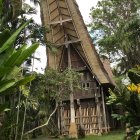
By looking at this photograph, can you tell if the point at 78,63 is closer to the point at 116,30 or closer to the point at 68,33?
the point at 68,33

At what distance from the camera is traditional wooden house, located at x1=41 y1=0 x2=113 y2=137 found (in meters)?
23.1

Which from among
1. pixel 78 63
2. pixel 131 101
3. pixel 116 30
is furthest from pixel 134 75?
pixel 116 30

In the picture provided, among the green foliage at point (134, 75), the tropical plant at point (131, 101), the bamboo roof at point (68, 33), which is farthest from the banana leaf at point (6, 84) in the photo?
the bamboo roof at point (68, 33)

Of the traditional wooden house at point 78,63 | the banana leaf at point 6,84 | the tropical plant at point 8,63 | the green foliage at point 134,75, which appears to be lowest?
the banana leaf at point 6,84

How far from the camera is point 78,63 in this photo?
2408cm

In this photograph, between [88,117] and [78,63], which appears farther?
[78,63]

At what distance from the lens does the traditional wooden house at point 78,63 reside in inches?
908

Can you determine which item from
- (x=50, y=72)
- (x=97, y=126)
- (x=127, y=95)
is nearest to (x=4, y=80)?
(x=127, y=95)

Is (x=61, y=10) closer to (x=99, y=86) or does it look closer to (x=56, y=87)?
(x=99, y=86)

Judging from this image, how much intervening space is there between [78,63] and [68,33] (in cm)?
204

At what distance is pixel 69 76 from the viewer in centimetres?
1861

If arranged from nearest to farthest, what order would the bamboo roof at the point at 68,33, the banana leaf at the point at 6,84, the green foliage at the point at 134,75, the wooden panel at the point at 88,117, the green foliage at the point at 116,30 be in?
1. the banana leaf at the point at 6,84
2. the green foliage at the point at 134,75
3. the bamboo roof at the point at 68,33
4. the wooden panel at the point at 88,117
5. the green foliage at the point at 116,30

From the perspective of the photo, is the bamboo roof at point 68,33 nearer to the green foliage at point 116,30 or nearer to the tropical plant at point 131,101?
the green foliage at point 116,30

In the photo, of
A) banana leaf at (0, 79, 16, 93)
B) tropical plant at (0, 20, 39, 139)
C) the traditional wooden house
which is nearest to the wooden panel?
the traditional wooden house
